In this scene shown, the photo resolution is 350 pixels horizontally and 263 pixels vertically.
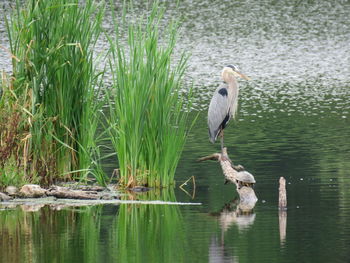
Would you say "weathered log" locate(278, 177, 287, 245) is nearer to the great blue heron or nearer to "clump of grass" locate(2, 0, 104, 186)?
"clump of grass" locate(2, 0, 104, 186)

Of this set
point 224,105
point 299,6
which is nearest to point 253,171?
point 224,105

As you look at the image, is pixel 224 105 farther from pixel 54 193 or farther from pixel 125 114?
pixel 54 193

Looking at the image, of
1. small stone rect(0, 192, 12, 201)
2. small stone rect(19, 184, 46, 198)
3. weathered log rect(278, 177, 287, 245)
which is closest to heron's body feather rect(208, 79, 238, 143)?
small stone rect(19, 184, 46, 198)

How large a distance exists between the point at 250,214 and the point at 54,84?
3.10 m

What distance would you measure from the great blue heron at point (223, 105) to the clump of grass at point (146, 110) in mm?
1930

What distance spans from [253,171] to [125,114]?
96.7 inches

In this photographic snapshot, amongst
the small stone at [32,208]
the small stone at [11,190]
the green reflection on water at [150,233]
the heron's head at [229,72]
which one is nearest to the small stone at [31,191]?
the small stone at [11,190]

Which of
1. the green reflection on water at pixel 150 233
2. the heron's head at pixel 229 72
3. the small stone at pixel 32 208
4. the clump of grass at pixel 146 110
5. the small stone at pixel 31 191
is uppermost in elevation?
the heron's head at pixel 229 72

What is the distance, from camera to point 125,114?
12305mm

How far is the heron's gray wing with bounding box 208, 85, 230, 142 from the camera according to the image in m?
14.4

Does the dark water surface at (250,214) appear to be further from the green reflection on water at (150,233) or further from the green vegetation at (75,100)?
the green vegetation at (75,100)

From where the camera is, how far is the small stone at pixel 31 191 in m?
11.6

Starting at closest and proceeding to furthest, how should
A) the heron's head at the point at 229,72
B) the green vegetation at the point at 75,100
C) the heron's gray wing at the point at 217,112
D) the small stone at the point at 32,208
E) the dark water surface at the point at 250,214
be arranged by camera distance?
the dark water surface at the point at 250,214 → the small stone at the point at 32,208 → the green vegetation at the point at 75,100 → the heron's gray wing at the point at 217,112 → the heron's head at the point at 229,72

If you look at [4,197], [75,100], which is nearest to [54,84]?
[75,100]
